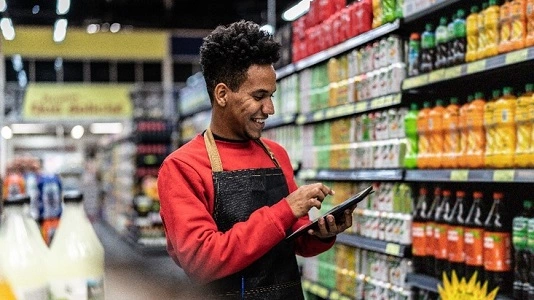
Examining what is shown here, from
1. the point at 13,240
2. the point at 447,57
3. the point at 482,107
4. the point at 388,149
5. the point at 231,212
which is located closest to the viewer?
the point at 13,240

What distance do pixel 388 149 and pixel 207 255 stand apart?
2.47 meters

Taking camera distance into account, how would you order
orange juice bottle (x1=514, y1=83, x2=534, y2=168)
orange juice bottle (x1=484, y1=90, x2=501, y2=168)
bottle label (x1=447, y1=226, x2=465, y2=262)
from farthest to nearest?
bottle label (x1=447, y1=226, x2=465, y2=262) < orange juice bottle (x1=484, y1=90, x2=501, y2=168) < orange juice bottle (x1=514, y1=83, x2=534, y2=168)

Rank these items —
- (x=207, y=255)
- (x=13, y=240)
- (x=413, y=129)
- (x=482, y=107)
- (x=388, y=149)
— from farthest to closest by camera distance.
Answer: (x=388, y=149) → (x=413, y=129) → (x=482, y=107) → (x=207, y=255) → (x=13, y=240)

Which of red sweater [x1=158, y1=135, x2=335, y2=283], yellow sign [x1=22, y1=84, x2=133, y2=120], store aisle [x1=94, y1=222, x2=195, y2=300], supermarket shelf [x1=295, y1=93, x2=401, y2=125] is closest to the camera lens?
red sweater [x1=158, y1=135, x2=335, y2=283]

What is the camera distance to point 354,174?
4492 millimetres

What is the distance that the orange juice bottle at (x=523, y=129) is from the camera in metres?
2.89

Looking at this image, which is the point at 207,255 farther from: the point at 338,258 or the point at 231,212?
the point at 338,258

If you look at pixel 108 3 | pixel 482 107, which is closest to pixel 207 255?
pixel 482 107

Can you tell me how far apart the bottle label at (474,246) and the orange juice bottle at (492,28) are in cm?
82

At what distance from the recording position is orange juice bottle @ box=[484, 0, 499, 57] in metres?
3.07

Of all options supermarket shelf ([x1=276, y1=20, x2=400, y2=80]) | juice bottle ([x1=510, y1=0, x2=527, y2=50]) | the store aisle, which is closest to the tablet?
juice bottle ([x1=510, y1=0, x2=527, y2=50])

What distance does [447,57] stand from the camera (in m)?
3.46

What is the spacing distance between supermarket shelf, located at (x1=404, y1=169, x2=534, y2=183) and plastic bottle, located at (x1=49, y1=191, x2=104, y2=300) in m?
1.95

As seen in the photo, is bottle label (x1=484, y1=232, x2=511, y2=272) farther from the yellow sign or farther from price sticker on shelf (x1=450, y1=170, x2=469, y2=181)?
the yellow sign
